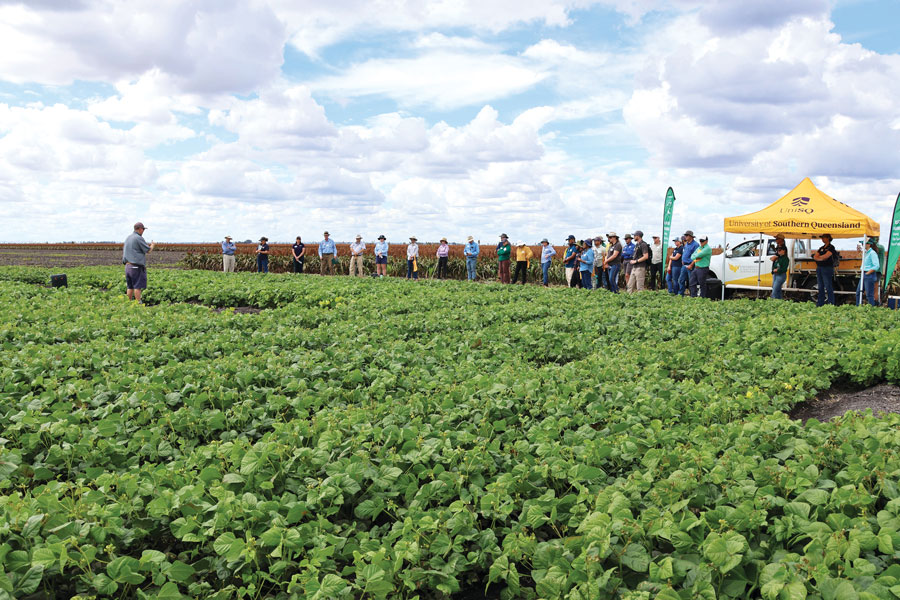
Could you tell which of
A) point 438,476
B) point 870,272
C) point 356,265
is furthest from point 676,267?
point 438,476

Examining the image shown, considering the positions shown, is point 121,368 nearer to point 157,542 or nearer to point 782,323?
point 157,542

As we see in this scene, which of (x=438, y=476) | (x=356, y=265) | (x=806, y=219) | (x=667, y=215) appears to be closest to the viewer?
(x=438, y=476)

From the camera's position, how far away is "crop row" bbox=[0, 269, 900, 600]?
2955mm

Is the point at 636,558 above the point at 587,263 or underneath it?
underneath

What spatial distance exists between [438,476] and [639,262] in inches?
637

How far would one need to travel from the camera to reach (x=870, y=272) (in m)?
16.0

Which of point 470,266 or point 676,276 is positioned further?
point 470,266

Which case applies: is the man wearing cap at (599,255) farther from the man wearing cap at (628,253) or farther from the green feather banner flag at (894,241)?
the green feather banner flag at (894,241)

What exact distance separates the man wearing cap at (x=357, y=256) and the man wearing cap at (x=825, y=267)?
1880 centimetres

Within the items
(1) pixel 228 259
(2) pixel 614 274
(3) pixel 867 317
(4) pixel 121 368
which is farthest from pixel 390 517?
(1) pixel 228 259

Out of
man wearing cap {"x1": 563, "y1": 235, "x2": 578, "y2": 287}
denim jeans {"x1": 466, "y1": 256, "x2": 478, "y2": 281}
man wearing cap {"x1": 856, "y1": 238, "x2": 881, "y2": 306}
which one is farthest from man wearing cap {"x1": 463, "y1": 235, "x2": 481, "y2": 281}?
man wearing cap {"x1": 856, "y1": 238, "x2": 881, "y2": 306}

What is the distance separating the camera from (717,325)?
10.4 metres

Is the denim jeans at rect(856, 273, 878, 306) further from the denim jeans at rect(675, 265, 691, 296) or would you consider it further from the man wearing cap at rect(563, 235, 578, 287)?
the man wearing cap at rect(563, 235, 578, 287)

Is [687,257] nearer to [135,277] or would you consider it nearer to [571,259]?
[571,259]
